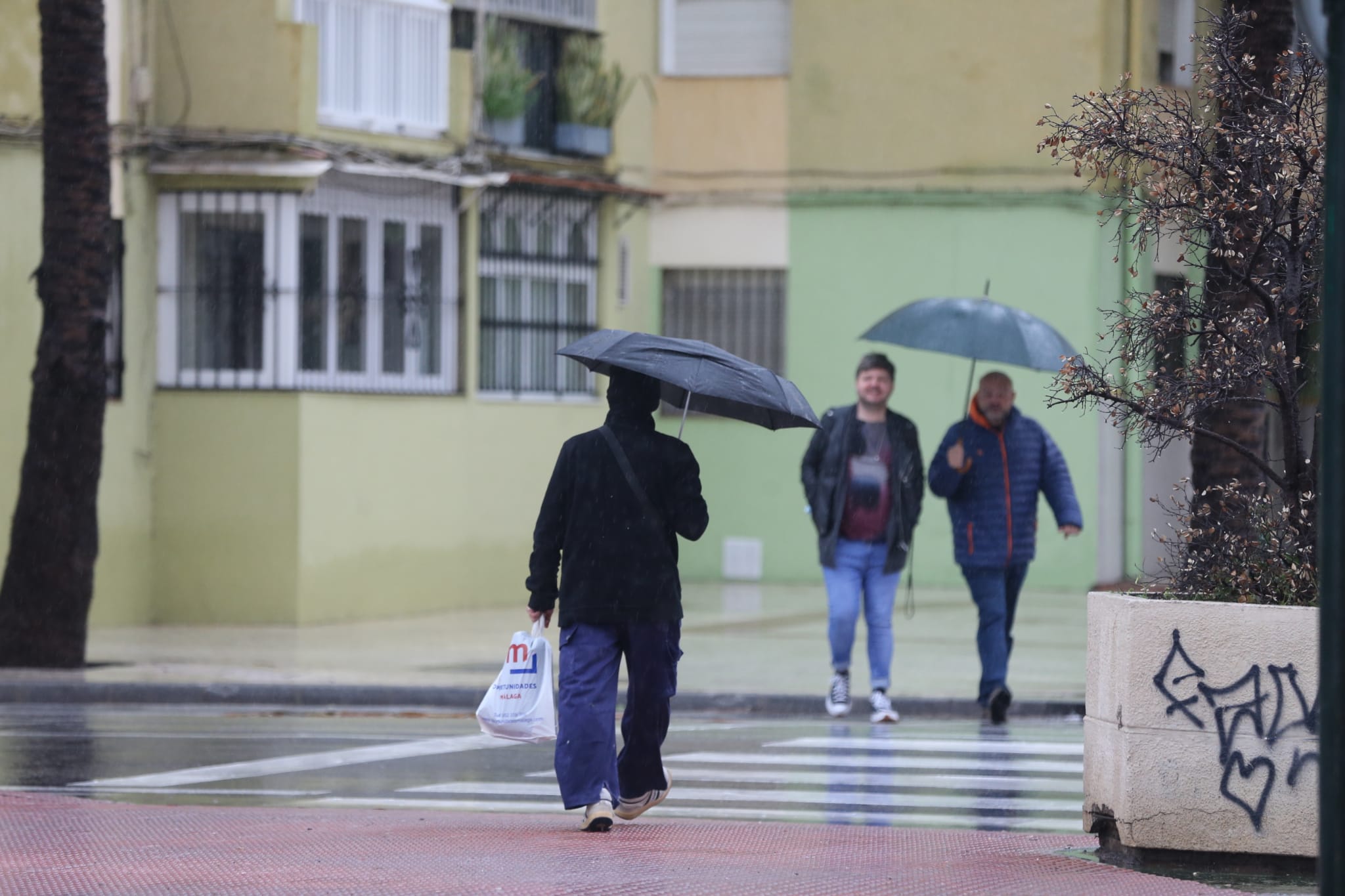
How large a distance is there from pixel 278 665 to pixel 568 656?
24.4ft

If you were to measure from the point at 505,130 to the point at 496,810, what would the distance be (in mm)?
11910

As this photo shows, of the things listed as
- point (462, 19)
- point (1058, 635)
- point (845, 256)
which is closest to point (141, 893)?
point (1058, 635)

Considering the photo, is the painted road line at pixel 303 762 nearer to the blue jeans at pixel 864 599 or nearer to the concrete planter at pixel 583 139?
the blue jeans at pixel 864 599

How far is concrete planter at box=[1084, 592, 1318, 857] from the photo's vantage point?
6.79 metres

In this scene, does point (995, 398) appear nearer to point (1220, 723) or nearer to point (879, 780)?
point (879, 780)

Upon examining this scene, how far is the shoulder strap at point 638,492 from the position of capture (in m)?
7.69

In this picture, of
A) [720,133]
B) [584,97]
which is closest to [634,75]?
[720,133]

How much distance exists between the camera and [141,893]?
21.2ft

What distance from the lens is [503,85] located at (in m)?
19.5

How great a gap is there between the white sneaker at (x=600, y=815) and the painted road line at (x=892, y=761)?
2.67 m

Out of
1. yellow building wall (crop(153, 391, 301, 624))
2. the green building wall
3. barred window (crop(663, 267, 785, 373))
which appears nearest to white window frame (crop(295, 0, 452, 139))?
yellow building wall (crop(153, 391, 301, 624))

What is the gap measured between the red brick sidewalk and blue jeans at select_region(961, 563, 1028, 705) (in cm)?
410

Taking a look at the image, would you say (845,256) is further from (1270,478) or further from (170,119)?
(1270,478)

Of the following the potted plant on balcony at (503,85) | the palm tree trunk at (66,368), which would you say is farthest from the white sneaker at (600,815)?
the potted plant on balcony at (503,85)
